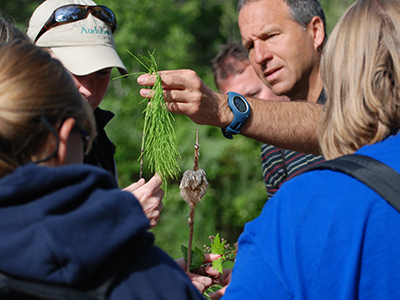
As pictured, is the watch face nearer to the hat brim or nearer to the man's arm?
the man's arm

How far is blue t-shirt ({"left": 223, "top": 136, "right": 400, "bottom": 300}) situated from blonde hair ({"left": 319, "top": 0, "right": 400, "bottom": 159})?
0.09 metres

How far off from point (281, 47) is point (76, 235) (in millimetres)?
2071

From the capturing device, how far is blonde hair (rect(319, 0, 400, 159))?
1.05 m

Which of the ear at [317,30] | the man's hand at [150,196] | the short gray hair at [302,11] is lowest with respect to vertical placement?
the man's hand at [150,196]

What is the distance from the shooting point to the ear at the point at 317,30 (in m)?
2.51

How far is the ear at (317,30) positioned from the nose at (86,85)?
1438 millimetres

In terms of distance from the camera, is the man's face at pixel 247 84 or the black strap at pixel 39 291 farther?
the man's face at pixel 247 84

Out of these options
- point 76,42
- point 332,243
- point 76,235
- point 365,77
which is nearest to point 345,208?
point 332,243

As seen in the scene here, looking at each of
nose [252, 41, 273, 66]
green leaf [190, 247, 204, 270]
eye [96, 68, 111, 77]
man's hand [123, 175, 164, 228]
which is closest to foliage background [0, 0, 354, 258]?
nose [252, 41, 273, 66]

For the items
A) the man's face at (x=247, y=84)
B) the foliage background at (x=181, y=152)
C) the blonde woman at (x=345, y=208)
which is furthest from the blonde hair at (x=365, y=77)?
the foliage background at (x=181, y=152)

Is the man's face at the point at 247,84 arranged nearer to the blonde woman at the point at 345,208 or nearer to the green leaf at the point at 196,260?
the green leaf at the point at 196,260

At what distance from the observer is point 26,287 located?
0.77 m

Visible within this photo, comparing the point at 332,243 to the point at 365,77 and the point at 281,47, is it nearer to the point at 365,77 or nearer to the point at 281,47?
the point at 365,77

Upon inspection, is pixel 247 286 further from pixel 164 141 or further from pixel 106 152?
pixel 106 152
